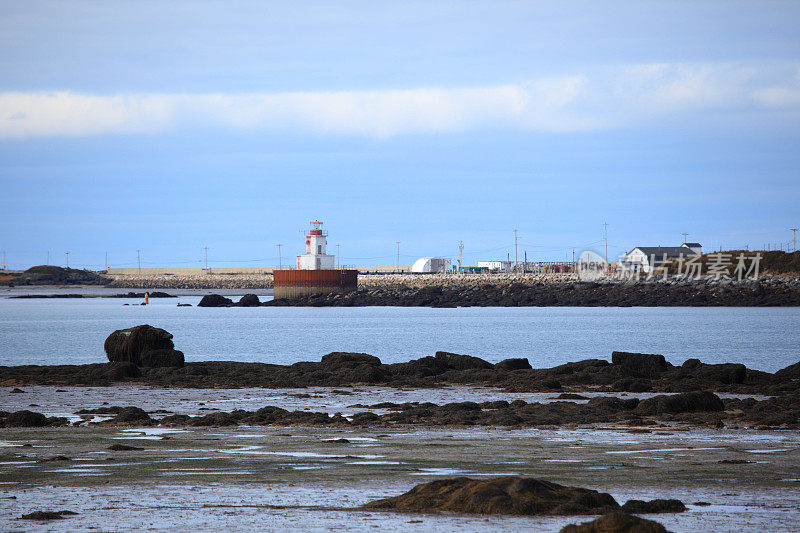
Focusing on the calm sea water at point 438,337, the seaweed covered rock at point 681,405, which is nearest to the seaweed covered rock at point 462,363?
the seaweed covered rock at point 681,405

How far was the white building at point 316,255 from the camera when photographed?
349 ft

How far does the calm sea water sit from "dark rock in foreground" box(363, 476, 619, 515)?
32912mm

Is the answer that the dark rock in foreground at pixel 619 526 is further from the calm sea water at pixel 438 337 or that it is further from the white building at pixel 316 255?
the white building at pixel 316 255

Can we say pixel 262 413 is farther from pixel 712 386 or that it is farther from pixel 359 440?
pixel 712 386

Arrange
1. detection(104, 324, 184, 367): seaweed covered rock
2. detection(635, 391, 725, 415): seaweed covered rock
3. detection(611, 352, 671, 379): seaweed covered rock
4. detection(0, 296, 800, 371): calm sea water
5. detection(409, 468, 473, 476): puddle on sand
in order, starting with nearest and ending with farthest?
detection(409, 468, 473, 476): puddle on sand < detection(635, 391, 725, 415): seaweed covered rock < detection(611, 352, 671, 379): seaweed covered rock < detection(104, 324, 184, 367): seaweed covered rock < detection(0, 296, 800, 371): calm sea water

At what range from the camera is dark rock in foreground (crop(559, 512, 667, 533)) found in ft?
28.4

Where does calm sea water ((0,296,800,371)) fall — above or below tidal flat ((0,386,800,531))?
below

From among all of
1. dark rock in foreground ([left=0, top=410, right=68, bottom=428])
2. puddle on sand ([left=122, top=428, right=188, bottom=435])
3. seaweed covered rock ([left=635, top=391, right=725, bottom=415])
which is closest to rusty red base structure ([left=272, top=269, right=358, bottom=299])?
seaweed covered rock ([left=635, top=391, right=725, bottom=415])

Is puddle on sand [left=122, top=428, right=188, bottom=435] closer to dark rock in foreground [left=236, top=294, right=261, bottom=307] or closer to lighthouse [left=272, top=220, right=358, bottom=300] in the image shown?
lighthouse [left=272, top=220, right=358, bottom=300]

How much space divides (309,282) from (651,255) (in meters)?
51.6

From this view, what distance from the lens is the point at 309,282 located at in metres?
114

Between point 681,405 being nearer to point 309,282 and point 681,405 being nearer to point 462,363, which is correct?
point 462,363

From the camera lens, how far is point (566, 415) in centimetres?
2044

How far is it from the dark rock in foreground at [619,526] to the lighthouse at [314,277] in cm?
9932
